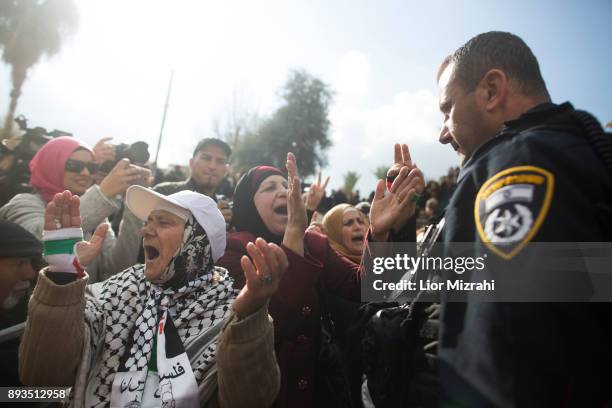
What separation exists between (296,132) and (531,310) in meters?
33.7

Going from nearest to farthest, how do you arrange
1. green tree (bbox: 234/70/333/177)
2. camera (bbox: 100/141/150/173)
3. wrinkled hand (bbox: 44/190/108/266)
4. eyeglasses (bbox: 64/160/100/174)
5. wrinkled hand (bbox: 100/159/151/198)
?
wrinkled hand (bbox: 44/190/108/266) → wrinkled hand (bbox: 100/159/151/198) → eyeglasses (bbox: 64/160/100/174) → camera (bbox: 100/141/150/173) → green tree (bbox: 234/70/333/177)

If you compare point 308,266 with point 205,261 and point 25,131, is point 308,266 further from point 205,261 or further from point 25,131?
point 25,131

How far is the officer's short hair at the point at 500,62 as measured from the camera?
1.33m

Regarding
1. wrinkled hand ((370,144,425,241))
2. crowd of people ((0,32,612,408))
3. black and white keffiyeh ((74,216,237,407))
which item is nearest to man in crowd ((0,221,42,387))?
crowd of people ((0,32,612,408))

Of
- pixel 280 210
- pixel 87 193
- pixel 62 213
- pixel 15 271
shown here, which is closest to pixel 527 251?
pixel 62 213

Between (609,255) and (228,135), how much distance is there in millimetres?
32124

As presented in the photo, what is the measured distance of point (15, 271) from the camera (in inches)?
87.7

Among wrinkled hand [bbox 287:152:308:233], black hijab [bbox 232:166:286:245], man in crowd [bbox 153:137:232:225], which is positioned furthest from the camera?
man in crowd [bbox 153:137:232:225]

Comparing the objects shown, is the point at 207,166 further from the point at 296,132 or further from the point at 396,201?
the point at 296,132

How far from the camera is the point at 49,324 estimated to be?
1.54 m

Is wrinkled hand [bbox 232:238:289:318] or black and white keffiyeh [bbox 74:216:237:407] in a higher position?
wrinkled hand [bbox 232:238:289:318]

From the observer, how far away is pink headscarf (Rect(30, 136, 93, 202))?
297 cm

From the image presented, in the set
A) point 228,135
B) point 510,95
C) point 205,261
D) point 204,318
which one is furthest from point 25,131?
point 228,135

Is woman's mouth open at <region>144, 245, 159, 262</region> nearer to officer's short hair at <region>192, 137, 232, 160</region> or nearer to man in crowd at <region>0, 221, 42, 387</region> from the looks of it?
man in crowd at <region>0, 221, 42, 387</region>
